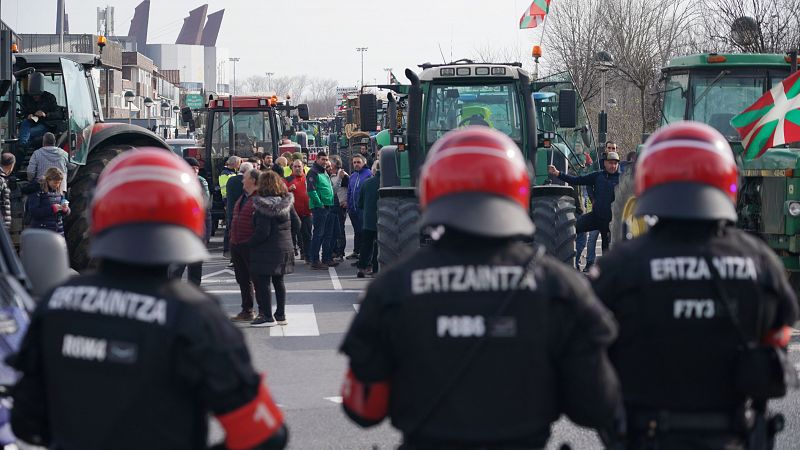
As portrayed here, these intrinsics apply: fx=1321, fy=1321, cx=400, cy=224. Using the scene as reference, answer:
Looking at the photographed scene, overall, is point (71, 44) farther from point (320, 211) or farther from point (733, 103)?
point (733, 103)

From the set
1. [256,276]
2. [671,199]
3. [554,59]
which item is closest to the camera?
[671,199]

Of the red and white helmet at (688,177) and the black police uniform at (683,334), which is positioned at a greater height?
the red and white helmet at (688,177)

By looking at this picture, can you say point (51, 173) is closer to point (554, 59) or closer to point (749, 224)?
point (749, 224)

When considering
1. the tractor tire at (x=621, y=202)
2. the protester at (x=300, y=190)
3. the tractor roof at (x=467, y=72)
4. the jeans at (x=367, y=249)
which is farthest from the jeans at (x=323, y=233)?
the tractor tire at (x=621, y=202)

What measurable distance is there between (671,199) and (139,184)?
1769 mm

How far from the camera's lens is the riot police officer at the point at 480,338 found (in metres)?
3.75

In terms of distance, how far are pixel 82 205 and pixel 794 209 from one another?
7991 mm

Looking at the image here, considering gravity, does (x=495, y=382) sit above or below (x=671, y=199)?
below

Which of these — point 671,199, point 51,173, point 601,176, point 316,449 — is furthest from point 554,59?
point 671,199

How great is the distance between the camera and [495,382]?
3.75 m

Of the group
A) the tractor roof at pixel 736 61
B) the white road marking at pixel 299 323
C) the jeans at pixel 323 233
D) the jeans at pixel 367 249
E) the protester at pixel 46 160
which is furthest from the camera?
the jeans at pixel 323 233

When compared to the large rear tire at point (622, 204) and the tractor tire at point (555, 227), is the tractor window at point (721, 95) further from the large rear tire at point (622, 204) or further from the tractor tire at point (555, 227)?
the tractor tire at point (555, 227)

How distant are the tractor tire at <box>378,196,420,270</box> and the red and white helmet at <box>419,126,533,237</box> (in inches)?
374

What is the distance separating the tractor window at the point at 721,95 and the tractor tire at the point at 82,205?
684 cm
